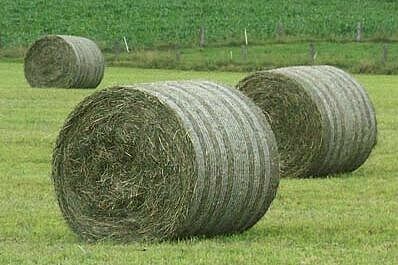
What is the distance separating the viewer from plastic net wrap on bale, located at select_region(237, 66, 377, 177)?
14633 millimetres

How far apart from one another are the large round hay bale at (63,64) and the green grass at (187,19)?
18.0 meters

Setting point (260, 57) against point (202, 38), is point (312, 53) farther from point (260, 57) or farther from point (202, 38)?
point (202, 38)

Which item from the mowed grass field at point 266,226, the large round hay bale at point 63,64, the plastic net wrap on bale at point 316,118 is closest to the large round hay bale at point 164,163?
the mowed grass field at point 266,226

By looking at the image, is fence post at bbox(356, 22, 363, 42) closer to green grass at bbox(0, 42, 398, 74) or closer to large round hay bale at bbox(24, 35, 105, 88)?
green grass at bbox(0, 42, 398, 74)

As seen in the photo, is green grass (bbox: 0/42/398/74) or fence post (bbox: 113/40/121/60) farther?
fence post (bbox: 113/40/121/60)

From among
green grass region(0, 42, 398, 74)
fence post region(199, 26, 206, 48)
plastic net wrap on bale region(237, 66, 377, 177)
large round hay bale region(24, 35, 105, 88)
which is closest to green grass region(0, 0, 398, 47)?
fence post region(199, 26, 206, 48)

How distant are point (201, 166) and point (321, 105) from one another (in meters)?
5.15

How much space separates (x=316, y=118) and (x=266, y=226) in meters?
3.87

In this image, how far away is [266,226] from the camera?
11.0 metres

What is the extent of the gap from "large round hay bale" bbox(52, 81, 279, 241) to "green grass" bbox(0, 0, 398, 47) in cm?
3877

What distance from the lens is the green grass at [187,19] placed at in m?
52.3

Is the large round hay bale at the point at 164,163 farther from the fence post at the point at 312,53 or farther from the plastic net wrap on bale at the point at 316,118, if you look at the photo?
the fence post at the point at 312,53

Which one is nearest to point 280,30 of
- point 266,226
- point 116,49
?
point 116,49

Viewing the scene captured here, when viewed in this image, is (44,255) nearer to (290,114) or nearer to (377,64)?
(290,114)
